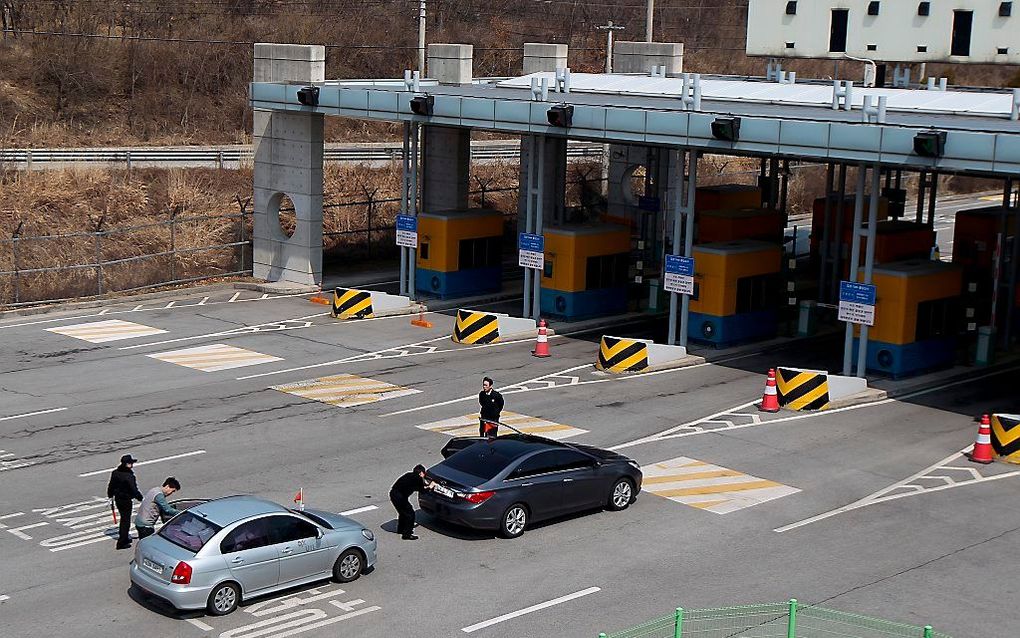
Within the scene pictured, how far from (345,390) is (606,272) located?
451 inches

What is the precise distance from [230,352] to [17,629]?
1740 centimetres

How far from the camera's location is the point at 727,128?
3128cm

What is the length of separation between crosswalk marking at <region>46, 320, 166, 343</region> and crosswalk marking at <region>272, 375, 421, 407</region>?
22.8 feet

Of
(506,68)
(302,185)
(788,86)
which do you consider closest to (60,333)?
(302,185)

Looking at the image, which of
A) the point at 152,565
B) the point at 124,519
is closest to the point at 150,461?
the point at 124,519

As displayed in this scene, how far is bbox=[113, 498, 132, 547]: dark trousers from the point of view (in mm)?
19969

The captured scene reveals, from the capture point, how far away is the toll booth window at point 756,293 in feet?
117

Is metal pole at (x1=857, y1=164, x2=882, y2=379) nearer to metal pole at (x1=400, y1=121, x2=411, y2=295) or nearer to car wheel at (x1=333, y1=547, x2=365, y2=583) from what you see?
metal pole at (x1=400, y1=121, x2=411, y2=295)

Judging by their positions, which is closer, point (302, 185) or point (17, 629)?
point (17, 629)

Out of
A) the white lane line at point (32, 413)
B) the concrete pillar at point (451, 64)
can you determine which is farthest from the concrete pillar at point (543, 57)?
the white lane line at point (32, 413)

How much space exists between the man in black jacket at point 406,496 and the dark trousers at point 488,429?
4.64m

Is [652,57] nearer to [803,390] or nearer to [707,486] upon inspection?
[803,390]

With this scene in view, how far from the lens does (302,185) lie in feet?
140

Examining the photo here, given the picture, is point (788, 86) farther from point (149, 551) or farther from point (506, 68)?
point (506, 68)
